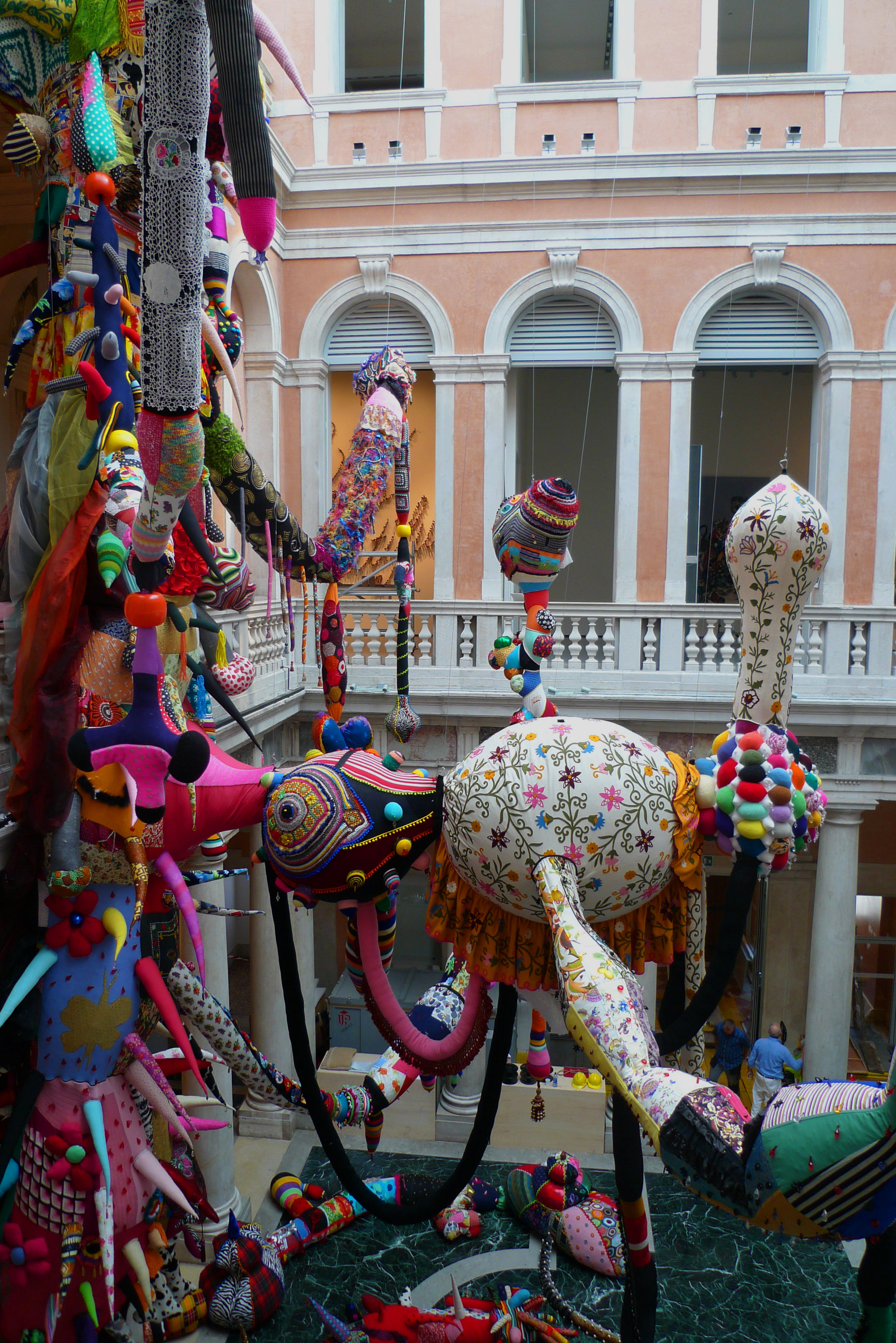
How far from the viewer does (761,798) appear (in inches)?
86.7

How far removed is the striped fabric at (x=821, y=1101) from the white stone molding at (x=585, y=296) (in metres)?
6.99

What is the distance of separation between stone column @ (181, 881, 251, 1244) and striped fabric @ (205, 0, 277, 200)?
3.96 metres

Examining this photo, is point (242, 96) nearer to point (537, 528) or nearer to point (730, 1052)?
point (537, 528)

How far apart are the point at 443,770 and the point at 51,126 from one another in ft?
17.1

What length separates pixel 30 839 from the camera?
2.69 meters

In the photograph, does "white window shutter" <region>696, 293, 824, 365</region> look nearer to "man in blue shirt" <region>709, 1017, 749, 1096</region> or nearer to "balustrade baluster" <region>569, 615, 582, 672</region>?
"balustrade baluster" <region>569, 615, 582, 672</region>

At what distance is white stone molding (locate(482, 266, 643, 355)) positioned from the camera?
7488mm

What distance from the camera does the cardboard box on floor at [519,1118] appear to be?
23.3 ft

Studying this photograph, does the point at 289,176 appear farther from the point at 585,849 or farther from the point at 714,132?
the point at 585,849

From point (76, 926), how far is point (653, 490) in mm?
6179

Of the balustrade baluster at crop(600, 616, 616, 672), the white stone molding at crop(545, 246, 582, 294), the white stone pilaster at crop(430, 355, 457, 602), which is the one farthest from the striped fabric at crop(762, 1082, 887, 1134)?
the white stone molding at crop(545, 246, 582, 294)

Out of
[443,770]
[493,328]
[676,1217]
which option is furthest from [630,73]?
[676,1217]

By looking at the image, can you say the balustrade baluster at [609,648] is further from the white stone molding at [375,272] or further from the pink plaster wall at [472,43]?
the pink plaster wall at [472,43]

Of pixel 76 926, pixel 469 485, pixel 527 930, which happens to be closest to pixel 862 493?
pixel 469 485
